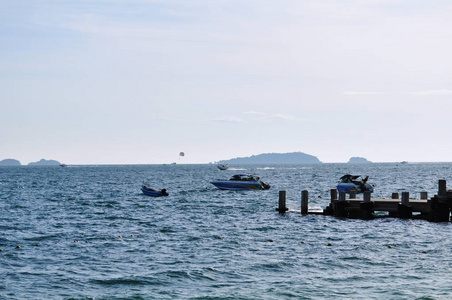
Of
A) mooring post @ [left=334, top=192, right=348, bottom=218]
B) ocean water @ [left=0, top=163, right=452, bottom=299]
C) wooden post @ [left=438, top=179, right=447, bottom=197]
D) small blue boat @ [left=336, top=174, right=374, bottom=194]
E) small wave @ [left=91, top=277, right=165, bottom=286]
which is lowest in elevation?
small wave @ [left=91, top=277, right=165, bottom=286]

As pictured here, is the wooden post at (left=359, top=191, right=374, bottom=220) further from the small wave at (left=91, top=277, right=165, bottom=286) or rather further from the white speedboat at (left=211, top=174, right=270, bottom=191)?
the white speedboat at (left=211, top=174, right=270, bottom=191)

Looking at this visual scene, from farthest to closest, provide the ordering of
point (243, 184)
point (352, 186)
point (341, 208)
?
point (243, 184) < point (352, 186) < point (341, 208)

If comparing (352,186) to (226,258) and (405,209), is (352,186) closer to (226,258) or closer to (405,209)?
(405,209)

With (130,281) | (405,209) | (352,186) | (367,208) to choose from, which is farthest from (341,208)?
(352,186)

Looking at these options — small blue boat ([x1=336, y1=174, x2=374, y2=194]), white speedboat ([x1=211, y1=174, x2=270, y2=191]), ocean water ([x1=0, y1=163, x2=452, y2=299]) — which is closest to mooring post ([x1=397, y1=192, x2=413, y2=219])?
ocean water ([x1=0, y1=163, x2=452, y2=299])

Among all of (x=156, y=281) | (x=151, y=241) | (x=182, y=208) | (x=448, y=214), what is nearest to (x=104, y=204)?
(x=182, y=208)

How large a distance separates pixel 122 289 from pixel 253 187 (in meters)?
69.2

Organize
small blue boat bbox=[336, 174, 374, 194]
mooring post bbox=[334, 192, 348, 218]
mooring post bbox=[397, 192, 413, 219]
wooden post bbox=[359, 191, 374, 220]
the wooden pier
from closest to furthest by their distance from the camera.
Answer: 1. the wooden pier
2. mooring post bbox=[397, 192, 413, 219]
3. wooden post bbox=[359, 191, 374, 220]
4. mooring post bbox=[334, 192, 348, 218]
5. small blue boat bbox=[336, 174, 374, 194]

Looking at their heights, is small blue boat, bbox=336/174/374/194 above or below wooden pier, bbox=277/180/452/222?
above

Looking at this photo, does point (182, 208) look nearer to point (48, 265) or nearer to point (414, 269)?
point (48, 265)

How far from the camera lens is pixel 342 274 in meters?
26.7

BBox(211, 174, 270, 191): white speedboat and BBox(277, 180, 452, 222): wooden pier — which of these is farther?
BBox(211, 174, 270, 191): white speedboat

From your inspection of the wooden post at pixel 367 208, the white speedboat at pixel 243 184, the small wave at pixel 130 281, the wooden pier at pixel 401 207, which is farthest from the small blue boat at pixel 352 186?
the small wave at pixel 130 281

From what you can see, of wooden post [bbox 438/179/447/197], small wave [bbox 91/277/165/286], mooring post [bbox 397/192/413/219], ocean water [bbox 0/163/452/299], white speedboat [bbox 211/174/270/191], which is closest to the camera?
ocean water [bbox 0/163/452/299]
